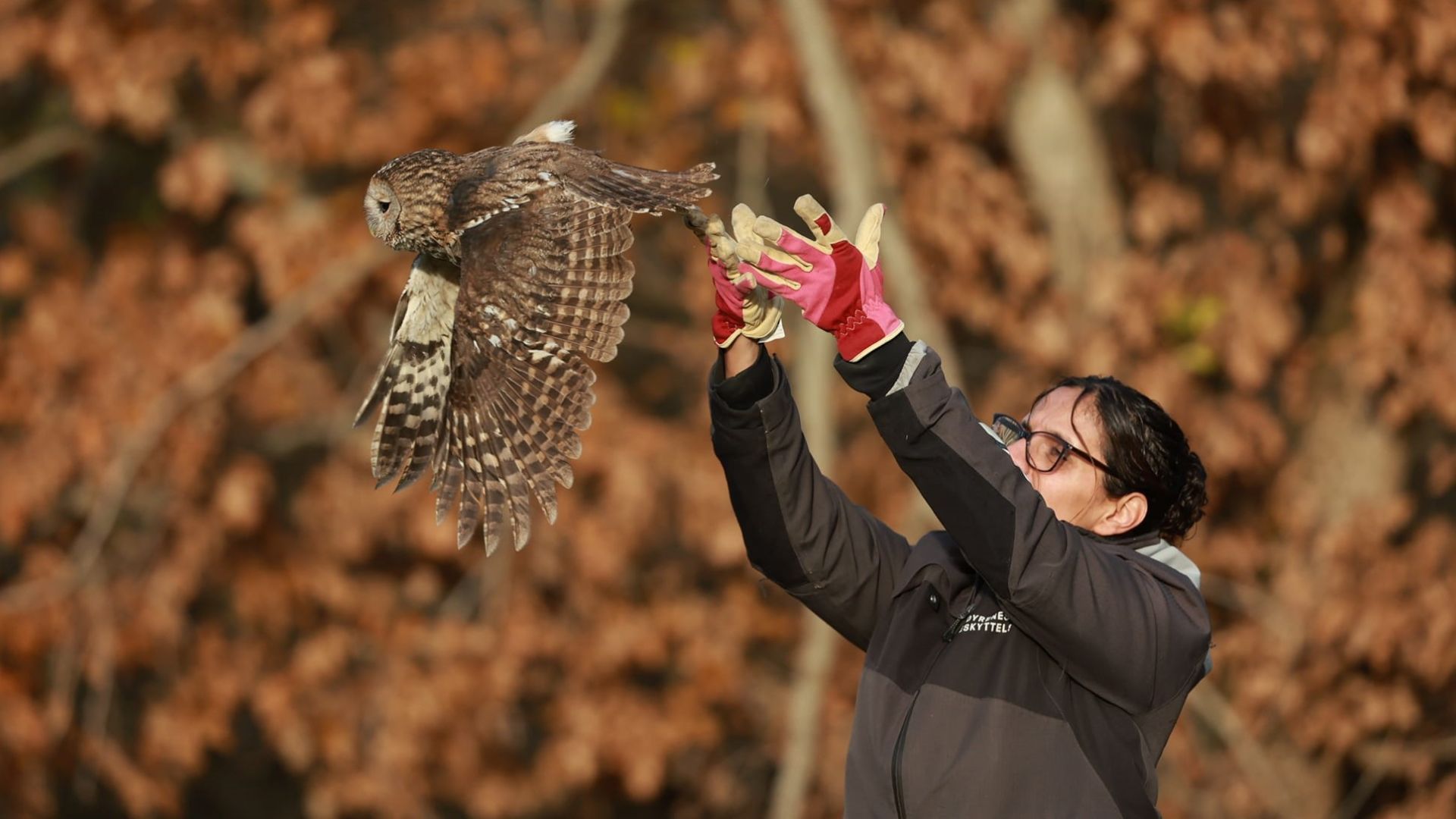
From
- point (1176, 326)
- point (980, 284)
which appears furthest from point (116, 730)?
point (1176, 326)

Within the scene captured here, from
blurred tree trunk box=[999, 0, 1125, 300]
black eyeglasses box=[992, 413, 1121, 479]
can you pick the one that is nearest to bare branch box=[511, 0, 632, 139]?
blurred tree trunk box=[999, 0, 1125, 300]

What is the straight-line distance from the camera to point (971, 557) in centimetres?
213

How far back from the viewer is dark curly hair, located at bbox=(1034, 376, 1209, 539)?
2377mm

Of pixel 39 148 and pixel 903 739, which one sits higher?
pixel 39 148

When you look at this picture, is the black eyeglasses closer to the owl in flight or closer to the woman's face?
the woman's face

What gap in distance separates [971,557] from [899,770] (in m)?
0.32

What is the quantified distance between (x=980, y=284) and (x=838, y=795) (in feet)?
7.29

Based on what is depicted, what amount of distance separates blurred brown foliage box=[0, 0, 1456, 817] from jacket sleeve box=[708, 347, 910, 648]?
408 cm

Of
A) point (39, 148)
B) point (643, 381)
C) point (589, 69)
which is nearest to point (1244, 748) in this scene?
point (643, 381)

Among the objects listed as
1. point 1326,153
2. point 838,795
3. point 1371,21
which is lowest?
point 838,795

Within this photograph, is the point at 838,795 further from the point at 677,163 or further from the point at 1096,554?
the point at 1096,554

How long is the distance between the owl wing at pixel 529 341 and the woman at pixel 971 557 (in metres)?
0.22

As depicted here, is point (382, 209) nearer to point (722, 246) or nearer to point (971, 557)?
point (722, 246)

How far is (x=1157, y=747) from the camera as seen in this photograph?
235 cm
